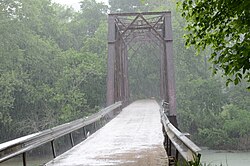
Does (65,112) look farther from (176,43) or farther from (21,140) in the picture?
(21,140)

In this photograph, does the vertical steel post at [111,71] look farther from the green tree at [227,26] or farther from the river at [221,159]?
the green tree at [227,26]

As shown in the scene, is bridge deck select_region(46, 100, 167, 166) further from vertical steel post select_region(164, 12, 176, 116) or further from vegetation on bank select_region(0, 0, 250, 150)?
vegetation on bank select_region(0, 0, 250, 150)

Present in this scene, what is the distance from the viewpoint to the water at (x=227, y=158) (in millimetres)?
25141

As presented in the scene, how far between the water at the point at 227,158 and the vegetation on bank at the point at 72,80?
198 cm

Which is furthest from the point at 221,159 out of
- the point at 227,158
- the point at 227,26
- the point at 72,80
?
the point at 227,26

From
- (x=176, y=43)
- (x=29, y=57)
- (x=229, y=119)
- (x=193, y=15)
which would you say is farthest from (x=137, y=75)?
(x=193, y=15)

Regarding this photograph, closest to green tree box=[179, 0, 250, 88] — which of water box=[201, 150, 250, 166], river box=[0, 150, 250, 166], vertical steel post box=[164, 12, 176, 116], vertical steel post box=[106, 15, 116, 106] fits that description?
vertical steel post box=[106, 15, 116, 106]

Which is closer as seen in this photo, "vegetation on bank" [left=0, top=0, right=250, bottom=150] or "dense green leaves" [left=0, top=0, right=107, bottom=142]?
"dense green leaves" [left=0, top=0, right=107, bottom=142]

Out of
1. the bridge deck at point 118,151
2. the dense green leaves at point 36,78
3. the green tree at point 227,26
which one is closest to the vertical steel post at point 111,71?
the bridge deck at point 118,151

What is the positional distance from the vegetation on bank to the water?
1.98 meters

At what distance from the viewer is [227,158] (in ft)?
89.5

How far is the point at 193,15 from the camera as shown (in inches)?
210

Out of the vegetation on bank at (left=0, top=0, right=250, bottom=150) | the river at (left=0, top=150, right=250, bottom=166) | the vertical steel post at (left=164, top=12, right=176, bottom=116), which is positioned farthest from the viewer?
the vegetation on bank at (left=0, top=0, right=250, bottom=150)

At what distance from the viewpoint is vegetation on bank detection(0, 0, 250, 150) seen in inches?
1100
